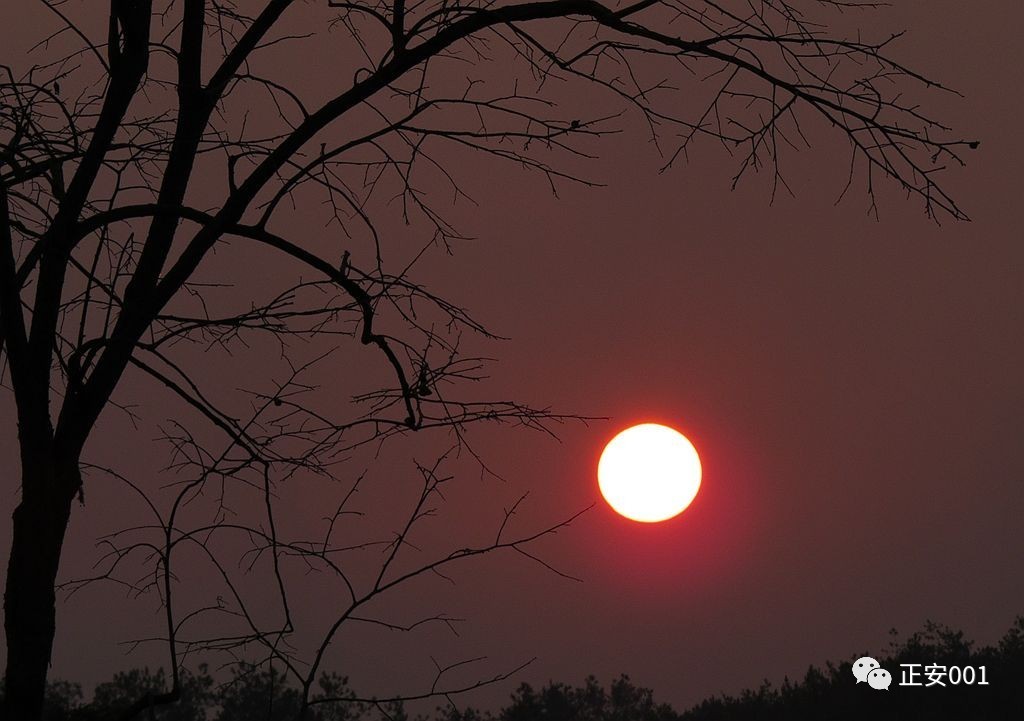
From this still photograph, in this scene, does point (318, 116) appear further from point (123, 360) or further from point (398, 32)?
point (123, 360)

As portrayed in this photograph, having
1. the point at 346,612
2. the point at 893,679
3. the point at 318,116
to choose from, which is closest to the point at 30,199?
the point at 318,116

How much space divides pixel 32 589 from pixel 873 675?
16093mm

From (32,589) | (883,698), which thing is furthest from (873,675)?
(32,589)

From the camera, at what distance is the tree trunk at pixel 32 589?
300 centimetres

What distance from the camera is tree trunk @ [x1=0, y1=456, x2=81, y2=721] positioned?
300 centimetres

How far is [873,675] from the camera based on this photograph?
55.7ft

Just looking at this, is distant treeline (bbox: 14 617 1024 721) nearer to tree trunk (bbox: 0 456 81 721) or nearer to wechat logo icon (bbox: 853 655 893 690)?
wechat logo icon (bbox: 853 655 893 690)

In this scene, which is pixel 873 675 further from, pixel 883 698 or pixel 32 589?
pixel 32 589

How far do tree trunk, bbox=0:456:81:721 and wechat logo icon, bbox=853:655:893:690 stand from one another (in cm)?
1597

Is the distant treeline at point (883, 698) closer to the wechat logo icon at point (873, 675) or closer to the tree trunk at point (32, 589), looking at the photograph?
the wechat logo icon at point (873, 675)

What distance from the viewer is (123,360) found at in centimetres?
325

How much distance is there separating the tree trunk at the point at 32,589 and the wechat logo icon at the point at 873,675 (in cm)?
1597

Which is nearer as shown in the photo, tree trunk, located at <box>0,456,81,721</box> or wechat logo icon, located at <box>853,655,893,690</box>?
tree trunk, located at <box>0,456,81,721</box>

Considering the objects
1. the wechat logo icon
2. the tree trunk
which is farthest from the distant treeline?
the tree trunk
